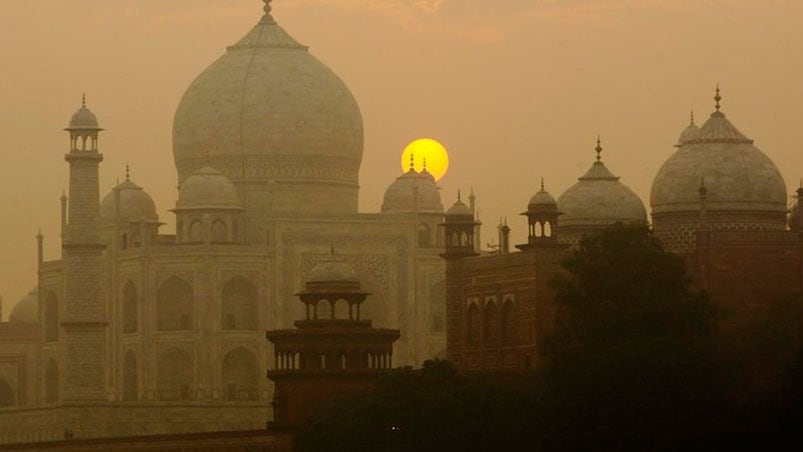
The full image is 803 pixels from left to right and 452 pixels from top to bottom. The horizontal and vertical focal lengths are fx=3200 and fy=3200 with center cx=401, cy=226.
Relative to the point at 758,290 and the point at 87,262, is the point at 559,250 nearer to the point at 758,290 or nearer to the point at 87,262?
the point at 758,290

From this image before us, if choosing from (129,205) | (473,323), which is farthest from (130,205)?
(473,323)

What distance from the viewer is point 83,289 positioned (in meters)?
61.4

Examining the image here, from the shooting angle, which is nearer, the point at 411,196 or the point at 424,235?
the point at 424,235

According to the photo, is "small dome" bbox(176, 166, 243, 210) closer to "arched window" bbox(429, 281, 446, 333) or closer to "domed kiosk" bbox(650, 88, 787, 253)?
"arched window" bbox(429, 281, 446, 333)

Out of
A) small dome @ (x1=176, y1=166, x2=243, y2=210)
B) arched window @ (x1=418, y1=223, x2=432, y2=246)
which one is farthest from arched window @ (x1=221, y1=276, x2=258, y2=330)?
arched window @ (x1=418, y1=223, x2=432, y2=246)

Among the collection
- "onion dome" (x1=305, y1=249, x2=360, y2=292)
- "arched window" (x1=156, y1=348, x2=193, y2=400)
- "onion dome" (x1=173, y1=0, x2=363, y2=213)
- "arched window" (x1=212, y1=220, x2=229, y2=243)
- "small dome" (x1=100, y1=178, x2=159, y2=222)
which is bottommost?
Result: "arched window" (x1=156, y1=348, x2=193, y2=400)

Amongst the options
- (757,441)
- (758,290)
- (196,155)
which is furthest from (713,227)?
(196,155)

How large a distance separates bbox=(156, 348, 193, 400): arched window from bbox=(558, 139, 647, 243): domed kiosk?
462 inches

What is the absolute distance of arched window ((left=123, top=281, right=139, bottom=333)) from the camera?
64188mm

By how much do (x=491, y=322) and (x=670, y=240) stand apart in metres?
4.09

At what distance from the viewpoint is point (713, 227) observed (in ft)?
166

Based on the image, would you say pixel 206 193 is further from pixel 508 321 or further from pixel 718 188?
pixel 718 188

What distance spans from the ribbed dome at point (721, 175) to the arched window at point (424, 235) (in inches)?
560

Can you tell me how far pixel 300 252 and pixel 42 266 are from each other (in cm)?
607
